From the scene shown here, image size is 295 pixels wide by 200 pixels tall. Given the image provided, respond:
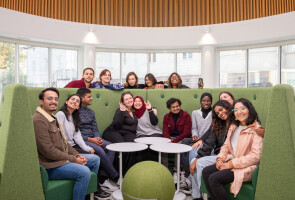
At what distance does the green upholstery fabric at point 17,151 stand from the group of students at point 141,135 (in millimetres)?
246

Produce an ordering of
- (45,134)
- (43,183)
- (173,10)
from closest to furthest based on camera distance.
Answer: (43,183) < (45,134) < (173,10)

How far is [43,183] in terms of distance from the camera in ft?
6.58

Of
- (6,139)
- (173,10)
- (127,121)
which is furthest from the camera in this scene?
(173,10)

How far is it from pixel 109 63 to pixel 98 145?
14.6 ft

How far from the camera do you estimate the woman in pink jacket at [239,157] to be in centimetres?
212

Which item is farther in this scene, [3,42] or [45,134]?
[3,42]

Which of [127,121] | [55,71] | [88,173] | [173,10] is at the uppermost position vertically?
[173,10]

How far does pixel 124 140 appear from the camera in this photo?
11.9ft

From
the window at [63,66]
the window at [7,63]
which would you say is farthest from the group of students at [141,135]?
the window at [63,66]

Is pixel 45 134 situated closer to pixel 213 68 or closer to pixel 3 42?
pixel 3 42

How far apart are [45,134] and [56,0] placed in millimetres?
5751

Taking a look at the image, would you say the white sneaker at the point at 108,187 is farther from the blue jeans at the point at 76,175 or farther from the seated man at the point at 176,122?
the seated man at the point at 176,122

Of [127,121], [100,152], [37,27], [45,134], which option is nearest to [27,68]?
[37,27]

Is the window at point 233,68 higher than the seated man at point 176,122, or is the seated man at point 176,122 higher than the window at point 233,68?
the window at point 233,68
